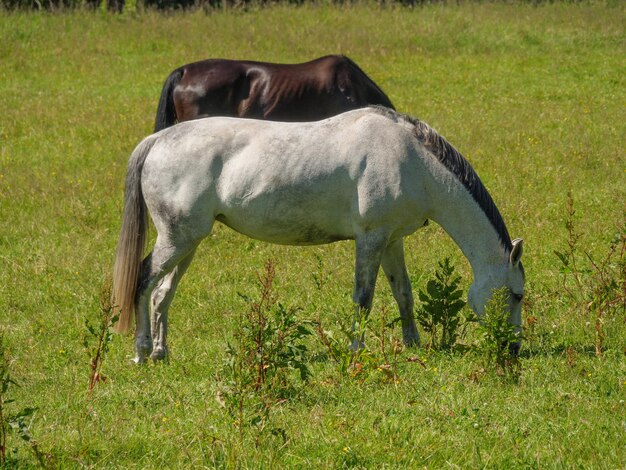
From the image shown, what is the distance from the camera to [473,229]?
6703 millimetres

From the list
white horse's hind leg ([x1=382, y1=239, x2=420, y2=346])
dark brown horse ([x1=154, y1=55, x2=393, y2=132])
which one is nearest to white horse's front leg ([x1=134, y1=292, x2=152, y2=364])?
white horse's hind leg ([x1=382, y1=239, x2=420, y2=346])

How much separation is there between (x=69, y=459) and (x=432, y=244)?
559 cm

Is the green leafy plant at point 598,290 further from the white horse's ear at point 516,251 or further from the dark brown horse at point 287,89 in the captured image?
the dark brown horse at point 287,89

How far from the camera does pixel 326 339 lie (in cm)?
599

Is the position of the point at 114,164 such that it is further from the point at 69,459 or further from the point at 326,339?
the point at 69,459

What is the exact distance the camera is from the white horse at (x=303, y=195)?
6602 millimetres

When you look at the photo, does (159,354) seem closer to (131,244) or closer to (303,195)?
(131,244)

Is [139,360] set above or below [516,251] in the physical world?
below

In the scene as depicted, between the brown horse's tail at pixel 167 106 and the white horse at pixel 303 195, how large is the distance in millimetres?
3679

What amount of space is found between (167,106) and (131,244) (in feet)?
13.8

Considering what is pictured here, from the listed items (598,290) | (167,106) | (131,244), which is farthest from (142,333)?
(167,106)

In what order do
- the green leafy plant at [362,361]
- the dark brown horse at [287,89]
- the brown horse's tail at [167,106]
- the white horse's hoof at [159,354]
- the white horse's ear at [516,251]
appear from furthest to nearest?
1. the dark brown horse at [287,89]
2. the brown horse's tail at [167,106]
3. the white horse's hoof at [159,354]
4. the white horse's ear at [516,251]
5. the green leafy plant at [362,361]

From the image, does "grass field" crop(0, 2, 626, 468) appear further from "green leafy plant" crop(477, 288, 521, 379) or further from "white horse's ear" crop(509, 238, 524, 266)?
"white horse's ear" crop(509, 238, 524, 266)

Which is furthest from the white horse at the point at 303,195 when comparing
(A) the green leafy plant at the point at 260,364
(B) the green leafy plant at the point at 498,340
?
(A) the green leafy plant at the point at 260,364
